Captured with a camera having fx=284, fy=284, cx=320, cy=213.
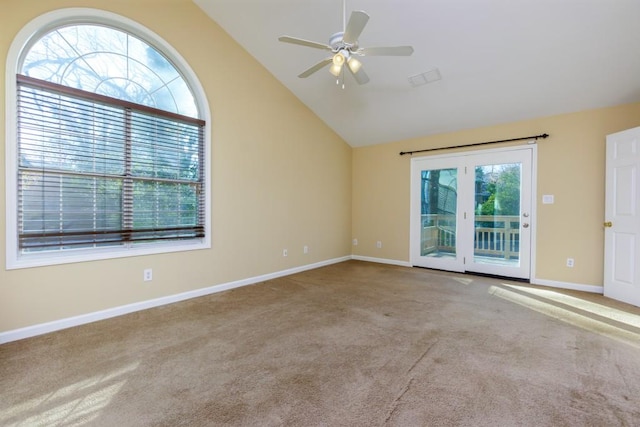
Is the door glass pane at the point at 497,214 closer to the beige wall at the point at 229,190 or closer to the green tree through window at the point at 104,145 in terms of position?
the beige wall at the point at 229,190

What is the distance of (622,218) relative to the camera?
10.9 feet

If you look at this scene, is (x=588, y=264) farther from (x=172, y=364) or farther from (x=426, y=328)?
(x=172, y=364)

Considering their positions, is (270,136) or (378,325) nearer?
(378,325)

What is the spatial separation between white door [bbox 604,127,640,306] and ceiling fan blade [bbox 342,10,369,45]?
133 inches

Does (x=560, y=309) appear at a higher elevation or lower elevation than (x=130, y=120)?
lower

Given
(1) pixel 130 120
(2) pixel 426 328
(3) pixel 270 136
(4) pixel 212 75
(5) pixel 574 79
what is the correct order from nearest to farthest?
1. (2) pixel 426 328
2. (1) pixel 130 120
3. (5) pixel 574 79
4. (4) pixel 212 75
5. (3) pixel 270 136

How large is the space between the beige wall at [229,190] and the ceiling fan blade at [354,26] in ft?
6.68

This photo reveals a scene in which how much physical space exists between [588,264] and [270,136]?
4.67 m

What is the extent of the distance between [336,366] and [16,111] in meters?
3.25

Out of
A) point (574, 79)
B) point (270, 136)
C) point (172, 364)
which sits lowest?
point (172, 364)

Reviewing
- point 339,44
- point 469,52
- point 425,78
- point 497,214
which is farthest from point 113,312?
point 497,214

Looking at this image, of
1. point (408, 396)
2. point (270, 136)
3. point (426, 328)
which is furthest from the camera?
point (270, 136)

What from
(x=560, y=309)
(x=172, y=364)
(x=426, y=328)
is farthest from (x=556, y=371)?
(x=172, y=364)

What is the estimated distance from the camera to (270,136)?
4297 mm
